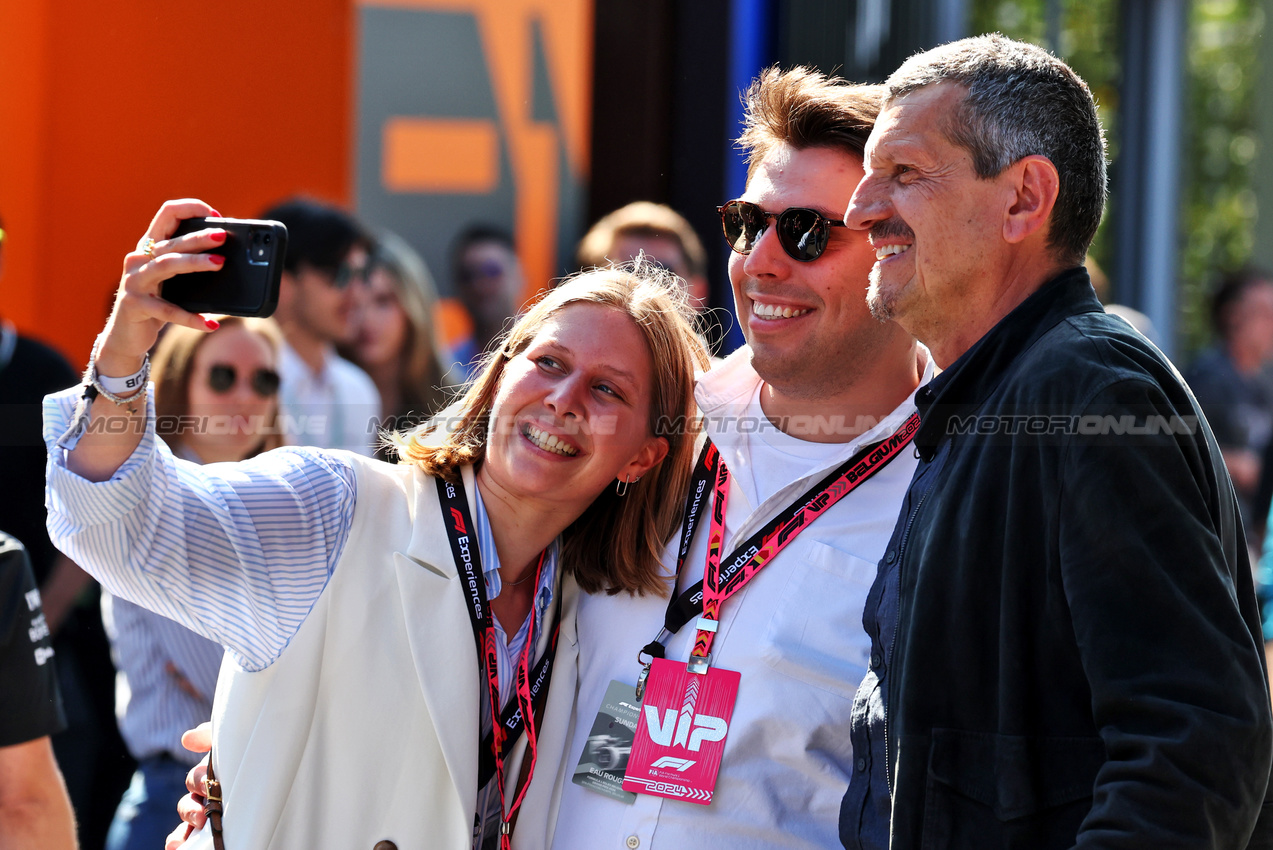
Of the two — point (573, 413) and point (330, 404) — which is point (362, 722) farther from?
point (330, 404)

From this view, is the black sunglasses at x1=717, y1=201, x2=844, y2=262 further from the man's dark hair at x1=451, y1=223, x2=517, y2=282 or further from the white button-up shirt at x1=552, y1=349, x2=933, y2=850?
the man's dark hair at x1=451, y1=223, x2=517, y2=282

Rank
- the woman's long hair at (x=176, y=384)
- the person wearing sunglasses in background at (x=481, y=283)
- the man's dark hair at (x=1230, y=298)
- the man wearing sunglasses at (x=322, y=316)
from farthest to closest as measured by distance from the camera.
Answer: the man's dark hair at (x=1230, y=298)
the person wearing sunglasses in background at (x=481, y=283)
the man wearing sunglasses at (x=322, y=316)
the woman's long hair at (x=176, y=384)

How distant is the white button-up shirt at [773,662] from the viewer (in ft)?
7.55

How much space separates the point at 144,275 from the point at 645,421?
1.12 metres

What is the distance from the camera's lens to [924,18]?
704 cm

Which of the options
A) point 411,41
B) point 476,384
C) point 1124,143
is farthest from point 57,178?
point 1124,143

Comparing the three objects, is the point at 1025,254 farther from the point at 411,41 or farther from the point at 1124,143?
the point at 1124,143

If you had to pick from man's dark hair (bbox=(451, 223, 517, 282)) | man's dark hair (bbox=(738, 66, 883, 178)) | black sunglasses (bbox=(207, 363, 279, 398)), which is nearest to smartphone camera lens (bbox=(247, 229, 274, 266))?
man's dark hair (bbox=(738, 66, 883, 178))

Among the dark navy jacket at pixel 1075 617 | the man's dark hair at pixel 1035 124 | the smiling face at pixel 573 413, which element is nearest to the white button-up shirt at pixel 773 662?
the smiling face at pixel 573 413

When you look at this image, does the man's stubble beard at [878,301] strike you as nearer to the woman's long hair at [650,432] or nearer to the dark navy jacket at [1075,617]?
the dark navy jacket at [1075,617]

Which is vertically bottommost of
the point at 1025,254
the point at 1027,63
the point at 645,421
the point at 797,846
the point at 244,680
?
the point at 797,846

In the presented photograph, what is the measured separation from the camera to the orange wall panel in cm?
529

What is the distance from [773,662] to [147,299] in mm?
1300

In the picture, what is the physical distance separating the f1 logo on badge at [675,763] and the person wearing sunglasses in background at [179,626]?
146cm
